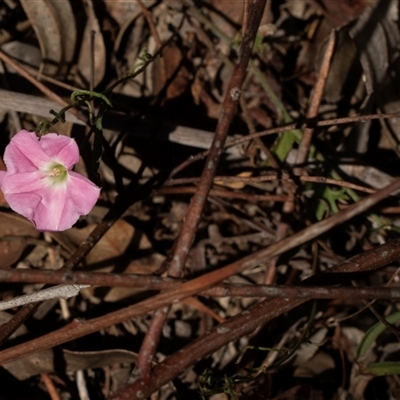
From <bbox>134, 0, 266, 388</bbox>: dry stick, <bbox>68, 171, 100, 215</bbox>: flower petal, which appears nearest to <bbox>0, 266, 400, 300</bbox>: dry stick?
<bbox>134, 0, 266, 388</bbox>: dry stick

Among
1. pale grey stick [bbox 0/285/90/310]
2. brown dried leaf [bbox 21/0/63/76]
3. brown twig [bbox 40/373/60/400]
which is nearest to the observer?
pale grey stick [bbox 0/285/90/310]

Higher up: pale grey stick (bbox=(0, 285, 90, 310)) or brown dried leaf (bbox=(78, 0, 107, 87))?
brown dried leaf (bbox=(78, 0, 107, 87))

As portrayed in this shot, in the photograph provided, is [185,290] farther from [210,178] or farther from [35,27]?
[35,27]

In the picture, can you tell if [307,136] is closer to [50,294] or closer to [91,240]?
[91,240]

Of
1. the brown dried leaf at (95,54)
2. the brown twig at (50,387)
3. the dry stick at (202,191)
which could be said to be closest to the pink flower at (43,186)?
the dry stick at (202,191)

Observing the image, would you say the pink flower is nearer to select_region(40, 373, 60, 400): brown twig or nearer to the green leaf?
select_region(40, 373, 60, 400): brown twig

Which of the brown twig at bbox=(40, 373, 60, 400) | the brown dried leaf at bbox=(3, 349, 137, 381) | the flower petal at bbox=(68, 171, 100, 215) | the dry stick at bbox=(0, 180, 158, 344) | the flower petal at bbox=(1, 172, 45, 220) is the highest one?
the flower petal at bbox=(68, 171, 100, 215)

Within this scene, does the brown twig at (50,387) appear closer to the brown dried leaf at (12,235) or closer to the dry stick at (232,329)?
the brown dried leaf at (12,235)

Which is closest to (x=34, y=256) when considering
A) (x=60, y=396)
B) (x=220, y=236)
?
(x=60, y=396)
